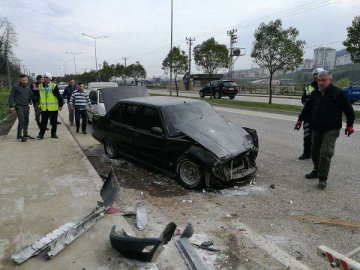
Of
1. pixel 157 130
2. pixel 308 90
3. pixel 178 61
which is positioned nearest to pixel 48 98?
pixel 157 130

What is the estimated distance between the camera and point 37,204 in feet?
13.8

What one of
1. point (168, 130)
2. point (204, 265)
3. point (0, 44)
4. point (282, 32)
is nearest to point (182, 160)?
point (168, 130)

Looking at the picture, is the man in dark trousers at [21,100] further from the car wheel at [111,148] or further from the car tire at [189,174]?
the car tire at [189,174]

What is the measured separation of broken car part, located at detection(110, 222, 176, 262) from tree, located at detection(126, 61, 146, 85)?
2446 inches

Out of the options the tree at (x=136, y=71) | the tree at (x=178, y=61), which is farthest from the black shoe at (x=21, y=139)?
the tree at (x=136, y=71)

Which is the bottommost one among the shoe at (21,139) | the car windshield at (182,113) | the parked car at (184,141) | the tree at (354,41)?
the shoe at (21,139)

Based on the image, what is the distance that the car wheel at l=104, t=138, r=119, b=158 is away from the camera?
6.76 m

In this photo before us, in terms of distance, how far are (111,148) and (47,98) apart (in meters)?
2.99

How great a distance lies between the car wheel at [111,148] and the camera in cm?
676

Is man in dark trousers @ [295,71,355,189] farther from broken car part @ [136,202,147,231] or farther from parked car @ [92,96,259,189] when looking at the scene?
broken car part @ [136,202,147,231]

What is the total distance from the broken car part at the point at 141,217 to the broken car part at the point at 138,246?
0.68m

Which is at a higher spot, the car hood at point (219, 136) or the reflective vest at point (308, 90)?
the reflective vest at point (308, 90)

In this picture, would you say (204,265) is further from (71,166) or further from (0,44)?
(0,44)

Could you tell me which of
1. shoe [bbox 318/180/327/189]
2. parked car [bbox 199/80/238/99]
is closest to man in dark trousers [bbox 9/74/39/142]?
shoe [bbox 318/180/327/189]
